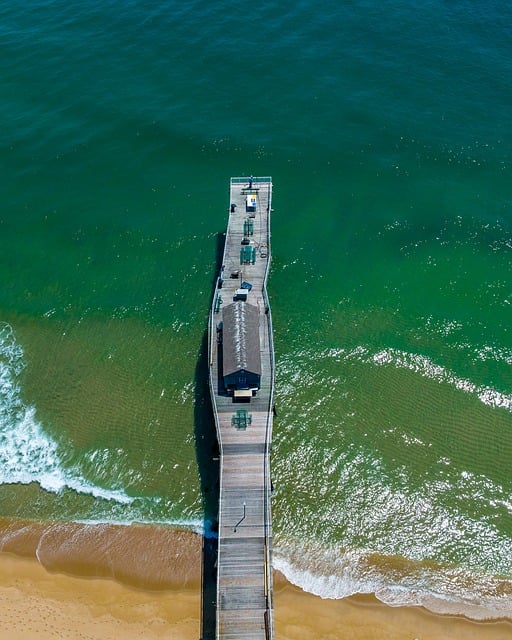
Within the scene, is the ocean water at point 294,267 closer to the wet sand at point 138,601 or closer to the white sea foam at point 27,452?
the white sea foam at point 27,452

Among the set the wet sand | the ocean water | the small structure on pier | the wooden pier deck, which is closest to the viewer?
the wooden pier deck

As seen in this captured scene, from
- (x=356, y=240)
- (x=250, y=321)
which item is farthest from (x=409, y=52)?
(x=250, y=321)

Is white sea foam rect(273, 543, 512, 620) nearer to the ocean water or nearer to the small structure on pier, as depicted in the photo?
the ocean water

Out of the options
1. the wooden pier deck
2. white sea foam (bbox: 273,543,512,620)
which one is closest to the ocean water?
white sea foam (bbox: 273,543,512,620)

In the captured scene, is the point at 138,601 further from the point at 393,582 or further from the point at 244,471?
the point at 393,582

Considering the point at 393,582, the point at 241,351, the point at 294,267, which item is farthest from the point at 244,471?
the point at 294,267

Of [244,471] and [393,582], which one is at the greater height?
[244,471]

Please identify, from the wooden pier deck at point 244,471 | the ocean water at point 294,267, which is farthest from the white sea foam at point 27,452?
→ the wooden pier deck at point 244,471
